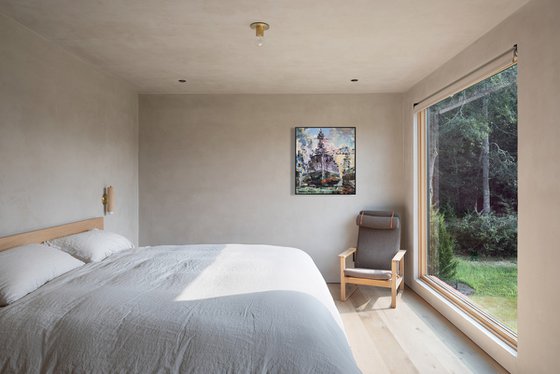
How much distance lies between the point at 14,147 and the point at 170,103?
2.55 m

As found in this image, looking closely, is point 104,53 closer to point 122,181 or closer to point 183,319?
point 122,181

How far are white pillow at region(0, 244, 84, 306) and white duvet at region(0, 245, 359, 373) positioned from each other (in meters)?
0.08

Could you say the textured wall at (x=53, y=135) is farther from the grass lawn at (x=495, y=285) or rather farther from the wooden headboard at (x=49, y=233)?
the grass lawn at (x=495, y=285)

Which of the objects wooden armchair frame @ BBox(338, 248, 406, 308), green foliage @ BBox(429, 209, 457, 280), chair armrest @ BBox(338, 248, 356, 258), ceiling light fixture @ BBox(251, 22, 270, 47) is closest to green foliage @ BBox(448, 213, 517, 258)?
green foliage @ BBox(429, 209, 457, 280)

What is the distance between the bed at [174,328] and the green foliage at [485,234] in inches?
63.1

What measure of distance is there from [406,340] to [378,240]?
1.69m

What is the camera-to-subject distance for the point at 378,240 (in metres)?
4.97

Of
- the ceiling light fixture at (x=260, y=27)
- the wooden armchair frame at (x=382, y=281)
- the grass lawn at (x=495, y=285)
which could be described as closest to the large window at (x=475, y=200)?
the grass lawn at (x=495, y=285)

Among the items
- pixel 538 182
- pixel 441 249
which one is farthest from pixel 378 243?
pixel 538 182

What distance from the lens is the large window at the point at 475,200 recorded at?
3.04 m

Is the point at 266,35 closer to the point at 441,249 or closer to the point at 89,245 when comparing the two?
the point at 89,245

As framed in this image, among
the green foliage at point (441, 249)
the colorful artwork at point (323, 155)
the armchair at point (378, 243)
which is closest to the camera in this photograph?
the green foliage at point (441, 249)

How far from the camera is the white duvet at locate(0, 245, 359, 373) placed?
5.81 feet

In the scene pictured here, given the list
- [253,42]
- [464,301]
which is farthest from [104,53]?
[464,301]
